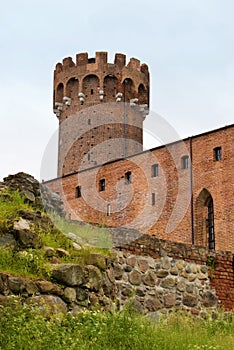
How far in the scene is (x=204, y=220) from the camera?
30.1 metres

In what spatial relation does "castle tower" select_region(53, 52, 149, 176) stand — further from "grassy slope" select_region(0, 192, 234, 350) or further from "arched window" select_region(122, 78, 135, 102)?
"grassy slope" select_region(0, 192, 234, 350)

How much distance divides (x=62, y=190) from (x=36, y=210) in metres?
26.4

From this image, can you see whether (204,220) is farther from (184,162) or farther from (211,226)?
(184,162)

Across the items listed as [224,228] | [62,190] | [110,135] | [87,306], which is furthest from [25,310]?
[110,135]

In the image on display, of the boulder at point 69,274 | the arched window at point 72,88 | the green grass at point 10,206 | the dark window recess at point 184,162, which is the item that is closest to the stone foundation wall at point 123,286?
the boulder at point 69,274

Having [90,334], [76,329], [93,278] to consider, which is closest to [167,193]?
[93,278]

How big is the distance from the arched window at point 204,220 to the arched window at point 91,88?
42.5 feet

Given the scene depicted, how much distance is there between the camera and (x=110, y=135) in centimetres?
4119

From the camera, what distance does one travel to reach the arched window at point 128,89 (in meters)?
41.4

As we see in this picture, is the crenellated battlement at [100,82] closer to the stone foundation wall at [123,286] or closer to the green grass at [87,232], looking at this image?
the stone foundation wall at [123,286]

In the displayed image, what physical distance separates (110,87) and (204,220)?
1412cm

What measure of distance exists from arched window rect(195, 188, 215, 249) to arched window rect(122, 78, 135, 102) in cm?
1239

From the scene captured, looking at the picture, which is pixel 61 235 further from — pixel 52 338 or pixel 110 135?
pixel 110 135

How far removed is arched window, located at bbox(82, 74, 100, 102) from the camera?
41375 millimetres
